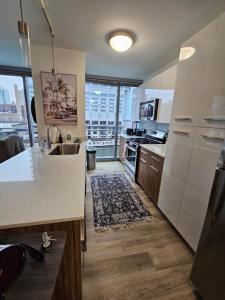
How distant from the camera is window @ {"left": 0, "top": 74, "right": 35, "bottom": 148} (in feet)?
11.5

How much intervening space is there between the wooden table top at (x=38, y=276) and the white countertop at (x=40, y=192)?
0.34 ft

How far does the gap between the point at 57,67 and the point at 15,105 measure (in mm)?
1925

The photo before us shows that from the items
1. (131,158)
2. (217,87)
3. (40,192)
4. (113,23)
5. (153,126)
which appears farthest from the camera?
(153,126)

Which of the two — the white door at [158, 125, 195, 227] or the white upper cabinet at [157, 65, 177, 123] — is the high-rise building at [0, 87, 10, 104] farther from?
the white door at [158, 125, 195, 227]

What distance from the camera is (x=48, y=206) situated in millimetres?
802

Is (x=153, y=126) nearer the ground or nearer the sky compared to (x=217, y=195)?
nearer the sky

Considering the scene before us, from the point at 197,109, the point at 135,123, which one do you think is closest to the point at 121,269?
the point at 197,109

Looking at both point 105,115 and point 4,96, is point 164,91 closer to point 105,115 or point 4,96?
point 105,115

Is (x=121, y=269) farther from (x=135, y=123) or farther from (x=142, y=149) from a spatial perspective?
(x=135, y=123)

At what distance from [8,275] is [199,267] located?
1.37m

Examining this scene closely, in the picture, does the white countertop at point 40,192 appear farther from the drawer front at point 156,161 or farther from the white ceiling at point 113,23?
the white ceiling at point 113,23

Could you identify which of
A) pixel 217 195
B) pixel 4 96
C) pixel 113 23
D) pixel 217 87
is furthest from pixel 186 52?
pixel 4 96

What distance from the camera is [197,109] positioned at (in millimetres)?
1473

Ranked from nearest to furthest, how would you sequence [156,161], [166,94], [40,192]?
[40,192] → [156,161] → [166,94]
